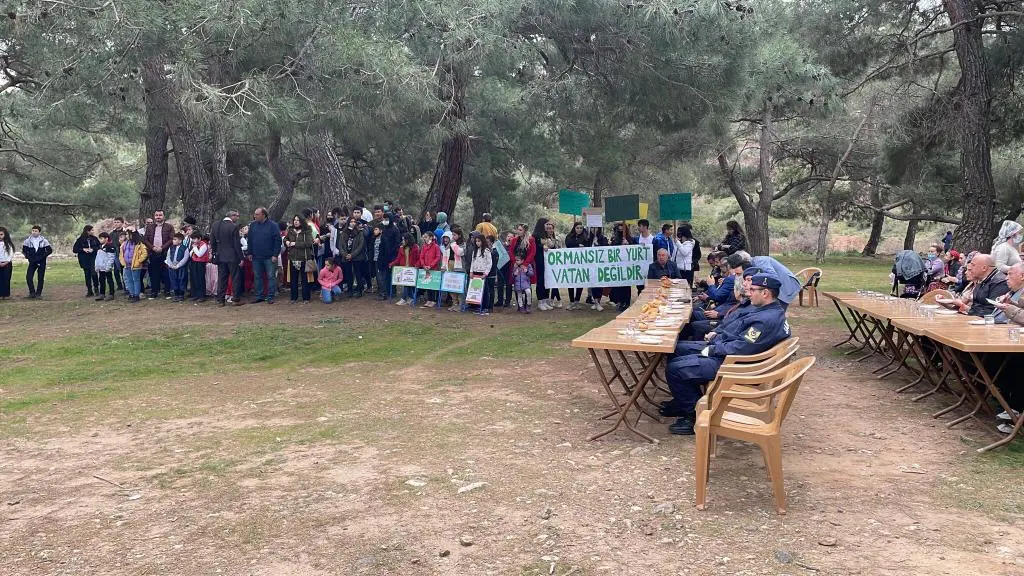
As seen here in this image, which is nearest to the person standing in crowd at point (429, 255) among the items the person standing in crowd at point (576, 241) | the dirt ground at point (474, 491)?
the person standing in crowd at point (576, 241)

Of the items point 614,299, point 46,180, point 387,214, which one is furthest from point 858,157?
point 46,180

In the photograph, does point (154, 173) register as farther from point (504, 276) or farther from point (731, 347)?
point (731, 347)

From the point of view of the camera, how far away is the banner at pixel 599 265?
470 inches

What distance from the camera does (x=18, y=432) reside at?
5.74 m

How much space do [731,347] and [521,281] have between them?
700cm

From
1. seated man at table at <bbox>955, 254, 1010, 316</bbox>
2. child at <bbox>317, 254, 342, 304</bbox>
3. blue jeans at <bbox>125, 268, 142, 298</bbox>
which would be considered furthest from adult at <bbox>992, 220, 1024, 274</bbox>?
blue jeans at <bbox>125, 268, 142, 298</bbox>

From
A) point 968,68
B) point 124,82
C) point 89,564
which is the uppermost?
point 968,68

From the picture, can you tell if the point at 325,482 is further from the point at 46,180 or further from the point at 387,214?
the point at 46,180

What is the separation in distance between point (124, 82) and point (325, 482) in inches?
242

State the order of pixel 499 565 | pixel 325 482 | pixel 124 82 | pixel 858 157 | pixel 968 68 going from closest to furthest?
pixel 499 565 → pixel 325 482 → pixel 124 82 → pixel 968 68 → pixel 858 157

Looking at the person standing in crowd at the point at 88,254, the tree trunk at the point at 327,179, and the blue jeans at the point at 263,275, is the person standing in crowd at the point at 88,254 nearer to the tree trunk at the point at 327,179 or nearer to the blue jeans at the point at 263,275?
the blue jeans at the point at 263,275

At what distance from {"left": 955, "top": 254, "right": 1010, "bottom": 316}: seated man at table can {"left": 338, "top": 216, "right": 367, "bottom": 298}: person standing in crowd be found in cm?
889

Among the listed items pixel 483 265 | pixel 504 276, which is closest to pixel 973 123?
pixel 504 276

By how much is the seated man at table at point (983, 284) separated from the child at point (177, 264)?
11.8 meters
